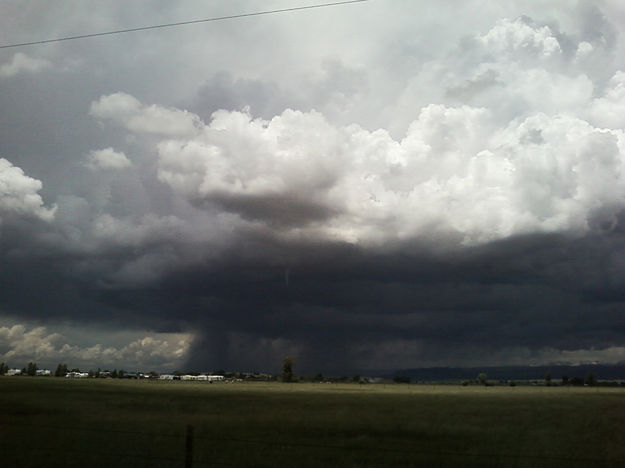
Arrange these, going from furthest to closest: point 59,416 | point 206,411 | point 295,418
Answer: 1. point 206,411
2. point 295,418
3. point 59,416

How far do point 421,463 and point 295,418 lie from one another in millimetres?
24011

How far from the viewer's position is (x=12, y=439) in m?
28.1

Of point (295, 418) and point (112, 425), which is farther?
point (295, 418)

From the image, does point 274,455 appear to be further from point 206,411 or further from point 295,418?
point 206,411

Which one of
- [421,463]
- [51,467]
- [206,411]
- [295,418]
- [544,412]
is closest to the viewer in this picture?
[51,467]

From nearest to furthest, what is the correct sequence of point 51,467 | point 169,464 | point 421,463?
1. point 51,467
2. point 169,464
3. point 421,463

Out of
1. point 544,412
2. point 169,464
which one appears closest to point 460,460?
point 169,464

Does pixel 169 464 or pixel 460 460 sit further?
pixel 460 460

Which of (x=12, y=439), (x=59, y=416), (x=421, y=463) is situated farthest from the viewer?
(x=59, y=416)

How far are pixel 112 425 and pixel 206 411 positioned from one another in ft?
54.6

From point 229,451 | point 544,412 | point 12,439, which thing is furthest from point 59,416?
point 544,412

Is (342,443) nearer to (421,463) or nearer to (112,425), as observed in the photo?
(421,463)

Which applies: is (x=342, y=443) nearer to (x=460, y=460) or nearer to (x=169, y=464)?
(x=460, y=460)

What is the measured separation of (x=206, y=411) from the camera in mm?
54219
